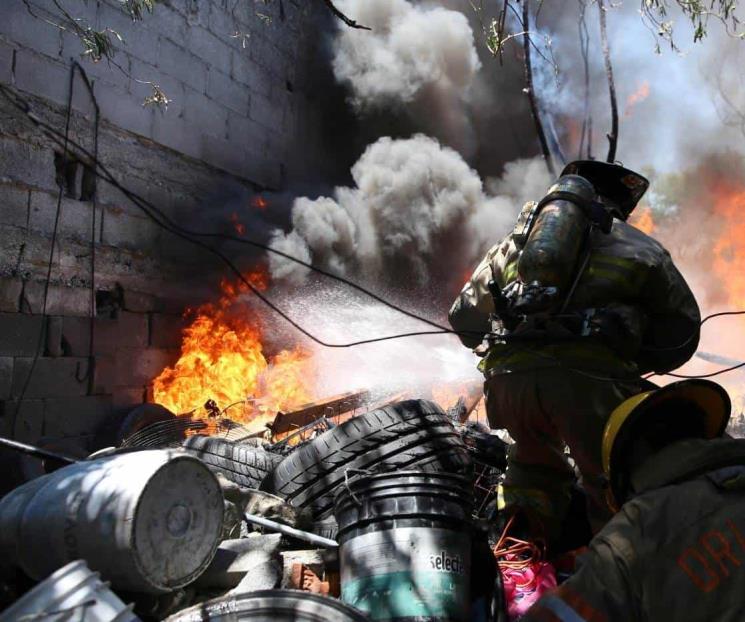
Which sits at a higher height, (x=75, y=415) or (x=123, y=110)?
(x=123, y=110)

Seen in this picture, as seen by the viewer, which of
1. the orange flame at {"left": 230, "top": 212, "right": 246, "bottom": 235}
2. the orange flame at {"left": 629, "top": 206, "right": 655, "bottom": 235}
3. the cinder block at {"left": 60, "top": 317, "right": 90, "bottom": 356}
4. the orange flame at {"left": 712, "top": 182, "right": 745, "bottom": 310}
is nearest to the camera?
the cinder block at {"left": 60, "top": 317, "right": 90, "bottom": 356}

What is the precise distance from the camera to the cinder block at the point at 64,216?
5.98 meters

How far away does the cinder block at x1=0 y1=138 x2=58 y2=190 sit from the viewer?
18.8 ft

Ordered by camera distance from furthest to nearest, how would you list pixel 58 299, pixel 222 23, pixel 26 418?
1. pixel 222 23
2. pixel 58 299
3. pixel 26 418

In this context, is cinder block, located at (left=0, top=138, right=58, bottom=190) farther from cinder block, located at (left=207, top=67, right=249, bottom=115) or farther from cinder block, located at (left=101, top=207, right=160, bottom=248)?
cinder block, located at (left=207, top=67, right=249, bottom=115)

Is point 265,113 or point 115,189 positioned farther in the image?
point 265,113

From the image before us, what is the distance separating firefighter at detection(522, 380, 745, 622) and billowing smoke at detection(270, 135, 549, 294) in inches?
286

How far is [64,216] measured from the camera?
624 cm

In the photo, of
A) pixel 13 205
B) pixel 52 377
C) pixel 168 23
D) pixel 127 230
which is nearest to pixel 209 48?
pixel 168 23

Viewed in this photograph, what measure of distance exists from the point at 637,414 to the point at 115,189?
20.5 ft

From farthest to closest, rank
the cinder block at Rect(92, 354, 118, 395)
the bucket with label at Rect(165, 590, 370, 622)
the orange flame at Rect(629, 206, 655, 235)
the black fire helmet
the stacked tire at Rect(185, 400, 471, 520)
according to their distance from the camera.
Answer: the orange flame at Rect(629, 206, 655, 235), the cinder block at Rect(92, 354, 118, 395), the black fire helmet, the stacked tire at Rect(185, 400, 471, 520), the bucket with label at Rect(165, 590, 370, 622)

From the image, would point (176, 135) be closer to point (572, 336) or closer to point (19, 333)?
point (19, 333)

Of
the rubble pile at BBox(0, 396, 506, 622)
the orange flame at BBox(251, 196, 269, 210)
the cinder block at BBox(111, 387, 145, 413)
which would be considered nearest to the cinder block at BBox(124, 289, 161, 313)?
the cinder block at BBox(111, 387, 145, 413)

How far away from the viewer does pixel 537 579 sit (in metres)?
2.75
